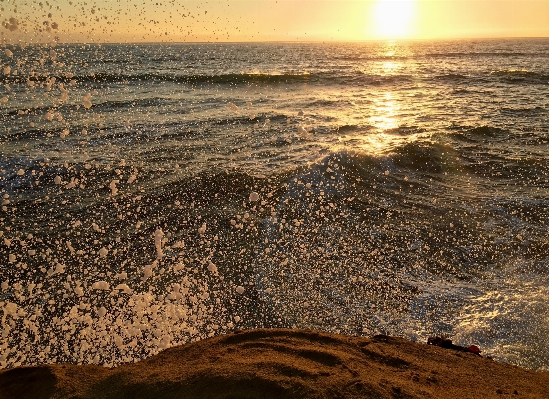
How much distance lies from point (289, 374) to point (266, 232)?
321 cm

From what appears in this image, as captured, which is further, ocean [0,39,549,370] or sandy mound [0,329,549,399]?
ocean [0,39,549,370]

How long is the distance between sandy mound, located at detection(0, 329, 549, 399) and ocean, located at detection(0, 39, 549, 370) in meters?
0.64

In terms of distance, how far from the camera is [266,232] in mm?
5773

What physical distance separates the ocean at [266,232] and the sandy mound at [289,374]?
0.64m

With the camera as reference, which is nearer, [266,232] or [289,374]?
[289,374]

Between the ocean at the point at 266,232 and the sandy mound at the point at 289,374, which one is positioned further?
the ocean at the point at 266,232

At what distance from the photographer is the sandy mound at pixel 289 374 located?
2543mm

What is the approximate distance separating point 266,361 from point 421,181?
19.3 feet

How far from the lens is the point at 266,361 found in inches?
111

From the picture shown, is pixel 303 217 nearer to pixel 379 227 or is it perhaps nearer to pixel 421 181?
pixel 379 227

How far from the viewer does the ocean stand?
3980 mm

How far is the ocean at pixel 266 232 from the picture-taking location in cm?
398

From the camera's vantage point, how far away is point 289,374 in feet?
8.64

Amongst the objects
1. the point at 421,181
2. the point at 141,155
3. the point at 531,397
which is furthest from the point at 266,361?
the point at 141,155
